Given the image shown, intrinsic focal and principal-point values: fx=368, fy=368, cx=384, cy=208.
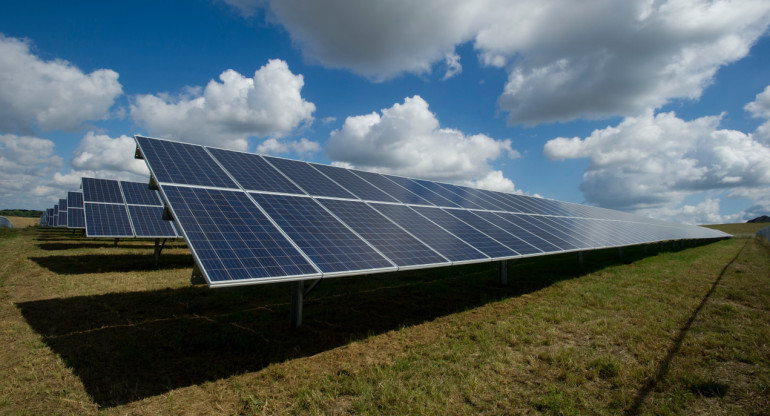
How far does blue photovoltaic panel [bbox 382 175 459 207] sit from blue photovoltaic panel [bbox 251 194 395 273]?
22.3 feet

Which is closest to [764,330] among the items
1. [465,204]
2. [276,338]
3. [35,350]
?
[465,204]

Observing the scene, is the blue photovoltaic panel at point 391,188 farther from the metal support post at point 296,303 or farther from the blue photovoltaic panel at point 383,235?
the metal support post at point 296,303

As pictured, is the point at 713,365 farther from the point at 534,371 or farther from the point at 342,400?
the point at 342,400

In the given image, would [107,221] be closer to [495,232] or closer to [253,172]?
[253,172]

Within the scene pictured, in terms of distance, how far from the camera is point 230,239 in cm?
746

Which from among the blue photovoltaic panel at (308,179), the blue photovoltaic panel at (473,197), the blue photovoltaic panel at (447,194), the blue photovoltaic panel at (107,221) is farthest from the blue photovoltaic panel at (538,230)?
the blue photovoltaic panel at (107,221)

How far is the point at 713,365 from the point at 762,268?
23005 mm

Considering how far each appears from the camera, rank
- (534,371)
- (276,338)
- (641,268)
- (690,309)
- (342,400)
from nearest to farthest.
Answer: (342,400)
(534,371)
(276,338)
(690,309)
(641,268)

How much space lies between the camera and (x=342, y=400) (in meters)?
6.02

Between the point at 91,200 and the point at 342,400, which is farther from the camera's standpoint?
the point at 91,200

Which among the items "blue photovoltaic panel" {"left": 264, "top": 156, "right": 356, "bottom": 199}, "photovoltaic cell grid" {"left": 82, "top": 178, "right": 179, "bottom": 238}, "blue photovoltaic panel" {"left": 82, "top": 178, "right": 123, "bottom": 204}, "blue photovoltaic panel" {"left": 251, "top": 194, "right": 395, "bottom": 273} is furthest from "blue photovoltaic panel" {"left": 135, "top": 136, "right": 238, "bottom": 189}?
"blue photovoltaic panel" {"left": 82, "top": 178, "right": 123, "bottom": 204}

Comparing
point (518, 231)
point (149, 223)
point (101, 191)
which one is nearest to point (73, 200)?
point (101, 191)

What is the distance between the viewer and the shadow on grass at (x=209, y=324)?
23.0 ft

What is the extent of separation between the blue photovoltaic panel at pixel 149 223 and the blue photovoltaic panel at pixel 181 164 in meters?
9.27
